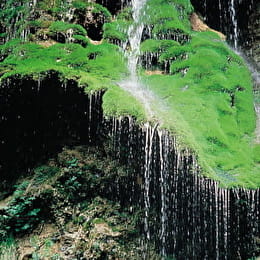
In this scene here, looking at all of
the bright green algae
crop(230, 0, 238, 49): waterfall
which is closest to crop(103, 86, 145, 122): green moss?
the bright green algae

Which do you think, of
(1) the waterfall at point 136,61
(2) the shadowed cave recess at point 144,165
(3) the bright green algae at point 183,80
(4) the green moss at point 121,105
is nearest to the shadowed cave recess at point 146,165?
(2) the shadowed cave recess at point 144,165

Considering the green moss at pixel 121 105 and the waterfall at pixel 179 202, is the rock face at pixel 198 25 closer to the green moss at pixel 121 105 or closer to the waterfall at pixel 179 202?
the green moss at pixel 121 105

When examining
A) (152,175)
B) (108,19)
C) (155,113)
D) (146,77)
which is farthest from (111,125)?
(108,19)

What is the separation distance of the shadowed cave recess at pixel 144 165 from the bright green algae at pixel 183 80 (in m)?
0.31

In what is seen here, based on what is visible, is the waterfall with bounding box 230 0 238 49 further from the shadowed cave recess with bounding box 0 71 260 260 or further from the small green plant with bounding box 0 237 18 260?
the small green plant with bounding box 0 237 18 260

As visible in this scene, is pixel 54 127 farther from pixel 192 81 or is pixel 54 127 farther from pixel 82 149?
pixel 192 81

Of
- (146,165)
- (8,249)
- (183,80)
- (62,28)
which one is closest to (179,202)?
(146,165)

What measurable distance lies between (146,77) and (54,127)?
3.21 m

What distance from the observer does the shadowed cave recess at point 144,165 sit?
21.2 ft

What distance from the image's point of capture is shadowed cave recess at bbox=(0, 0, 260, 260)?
6.45 meters

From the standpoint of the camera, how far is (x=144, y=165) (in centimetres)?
726

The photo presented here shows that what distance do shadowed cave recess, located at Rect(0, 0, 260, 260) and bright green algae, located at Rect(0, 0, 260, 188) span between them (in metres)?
0.31

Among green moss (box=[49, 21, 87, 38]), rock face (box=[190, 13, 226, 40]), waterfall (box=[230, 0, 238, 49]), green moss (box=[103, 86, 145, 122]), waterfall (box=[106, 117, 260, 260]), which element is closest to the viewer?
waterfall (box=[106, 117, 260, 260])

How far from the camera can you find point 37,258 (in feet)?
23.1
